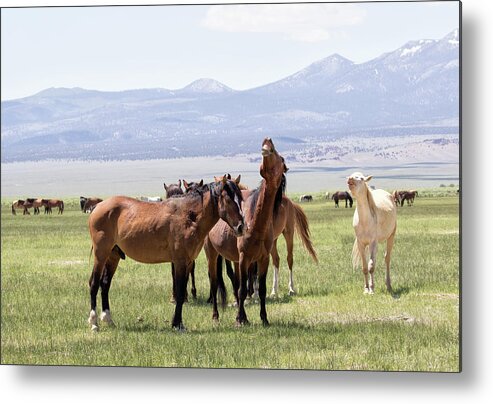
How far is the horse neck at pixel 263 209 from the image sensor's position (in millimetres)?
10508

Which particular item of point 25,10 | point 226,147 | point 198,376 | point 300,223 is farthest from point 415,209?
point 25,10

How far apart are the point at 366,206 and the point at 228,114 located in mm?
2111

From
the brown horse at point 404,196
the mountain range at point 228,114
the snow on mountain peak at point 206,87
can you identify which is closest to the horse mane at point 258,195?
the mountain range at point 228,114

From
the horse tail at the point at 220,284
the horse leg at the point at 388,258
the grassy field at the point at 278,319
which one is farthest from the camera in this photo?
the horse leg at the point at 388,258

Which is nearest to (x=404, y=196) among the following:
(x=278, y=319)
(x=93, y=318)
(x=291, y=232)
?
(x=291, y=232)

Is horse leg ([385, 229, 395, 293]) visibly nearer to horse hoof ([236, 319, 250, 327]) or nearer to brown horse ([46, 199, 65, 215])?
horse hoof ([236, 319, 250, 327])

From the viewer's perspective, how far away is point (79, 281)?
12.7m

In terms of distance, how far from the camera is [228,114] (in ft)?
36.0

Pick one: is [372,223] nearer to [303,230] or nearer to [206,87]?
[303,230]

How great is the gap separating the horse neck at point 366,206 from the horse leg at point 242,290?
1.91 meters

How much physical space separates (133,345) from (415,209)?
3868 mm

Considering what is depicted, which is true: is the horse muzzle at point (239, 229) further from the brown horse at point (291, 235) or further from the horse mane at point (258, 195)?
the brown horse at point (291, 235)

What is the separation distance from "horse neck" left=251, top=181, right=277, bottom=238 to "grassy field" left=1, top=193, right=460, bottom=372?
934 millimetres


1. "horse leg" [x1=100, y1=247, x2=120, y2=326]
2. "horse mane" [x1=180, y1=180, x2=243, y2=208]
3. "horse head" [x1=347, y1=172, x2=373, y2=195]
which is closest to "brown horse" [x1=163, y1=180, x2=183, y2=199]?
"horse mane" [x1=180, y1=180, x2=243, y2=208]
